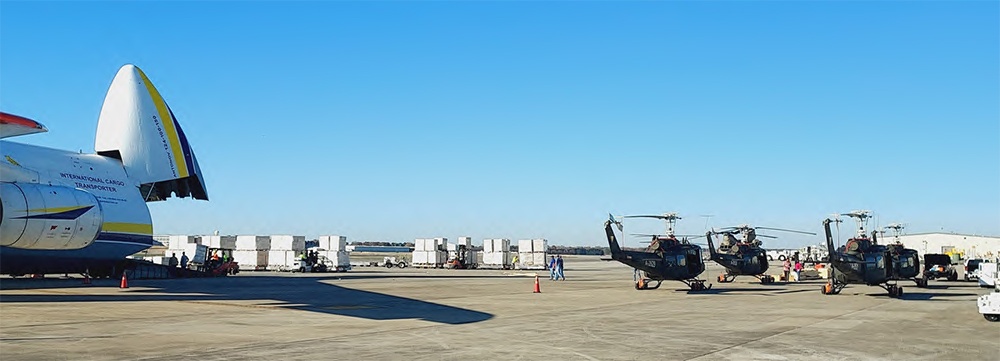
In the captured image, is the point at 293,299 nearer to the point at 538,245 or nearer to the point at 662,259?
the point at 662,259

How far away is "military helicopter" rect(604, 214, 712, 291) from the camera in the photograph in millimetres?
30375

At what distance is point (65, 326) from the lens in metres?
15.2

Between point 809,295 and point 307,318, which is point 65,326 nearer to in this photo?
point 307,318

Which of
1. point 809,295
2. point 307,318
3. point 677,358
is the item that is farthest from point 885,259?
point 307,318

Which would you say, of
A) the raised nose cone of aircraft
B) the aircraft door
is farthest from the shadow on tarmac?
the raised nose cone of aircraft

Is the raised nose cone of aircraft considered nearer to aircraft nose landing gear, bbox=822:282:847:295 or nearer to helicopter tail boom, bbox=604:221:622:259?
helicopter tail boom, bbox=604:221:622:259

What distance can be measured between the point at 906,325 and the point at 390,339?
12.8m

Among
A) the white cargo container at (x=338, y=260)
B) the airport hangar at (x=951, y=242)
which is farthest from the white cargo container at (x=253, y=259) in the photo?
the airport hangar at (x=951, y=242)

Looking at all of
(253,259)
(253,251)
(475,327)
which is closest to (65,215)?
(475,327)

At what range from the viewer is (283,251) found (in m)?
57.7

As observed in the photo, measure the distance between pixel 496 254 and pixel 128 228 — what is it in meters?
43.8

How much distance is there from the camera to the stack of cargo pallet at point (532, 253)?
69.7 m

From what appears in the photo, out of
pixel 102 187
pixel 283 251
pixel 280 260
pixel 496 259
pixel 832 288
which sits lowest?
pixel 832 288

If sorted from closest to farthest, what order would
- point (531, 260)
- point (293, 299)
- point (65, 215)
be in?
point (65, 215)
point (293, 299)
point (531, 260)
